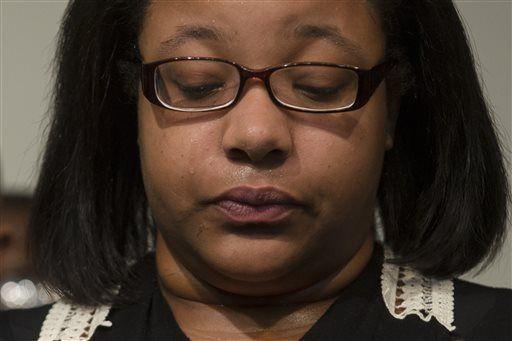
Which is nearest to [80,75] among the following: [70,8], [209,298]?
[70,8]

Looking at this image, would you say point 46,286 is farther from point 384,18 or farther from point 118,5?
point 384,18

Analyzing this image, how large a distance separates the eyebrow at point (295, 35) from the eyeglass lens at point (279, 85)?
0.03 meters

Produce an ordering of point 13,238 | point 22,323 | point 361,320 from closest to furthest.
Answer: point 361,320
point 22,323
point 13,238

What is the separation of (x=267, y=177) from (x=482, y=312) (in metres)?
0.32

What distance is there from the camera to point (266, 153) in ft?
4.24

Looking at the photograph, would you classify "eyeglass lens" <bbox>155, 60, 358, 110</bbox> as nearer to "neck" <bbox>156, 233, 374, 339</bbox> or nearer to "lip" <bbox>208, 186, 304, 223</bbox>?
"lip" <bbox>208, 186, 304, 223</bbox>

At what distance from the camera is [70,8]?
61.4 inches

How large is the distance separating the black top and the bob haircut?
43 millimetres

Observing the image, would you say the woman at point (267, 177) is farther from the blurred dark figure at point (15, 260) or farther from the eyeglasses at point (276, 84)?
the blurred dark figure at point (15, 260)

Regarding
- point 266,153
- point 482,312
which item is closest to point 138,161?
point 266,153

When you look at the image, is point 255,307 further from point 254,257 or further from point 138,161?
point 138,161

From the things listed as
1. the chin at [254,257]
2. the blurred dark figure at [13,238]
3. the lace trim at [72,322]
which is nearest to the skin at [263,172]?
the chin at [254,257]

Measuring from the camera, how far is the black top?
54.3 inches

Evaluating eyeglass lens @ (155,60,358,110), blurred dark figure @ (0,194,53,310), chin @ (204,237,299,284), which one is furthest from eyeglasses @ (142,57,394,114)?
blurred dark figure @ (0,194,53,310)
